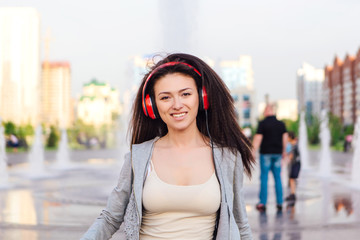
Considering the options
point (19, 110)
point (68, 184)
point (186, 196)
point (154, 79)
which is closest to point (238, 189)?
point (186, 196)

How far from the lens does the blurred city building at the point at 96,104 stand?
164 meters

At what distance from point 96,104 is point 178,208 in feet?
544

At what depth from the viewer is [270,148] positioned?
25.7 feet

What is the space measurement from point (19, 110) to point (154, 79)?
4928 inches

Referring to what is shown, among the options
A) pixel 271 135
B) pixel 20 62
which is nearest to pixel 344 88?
pixel 20 62

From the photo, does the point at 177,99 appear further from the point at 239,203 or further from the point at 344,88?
the point at 344,88

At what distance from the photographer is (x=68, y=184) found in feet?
41.0

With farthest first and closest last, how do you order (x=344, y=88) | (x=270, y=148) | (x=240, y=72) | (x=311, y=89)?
(x=311, y=89)
(x=240, y=72)
(x=344, y=88)
(x=270, y=148)

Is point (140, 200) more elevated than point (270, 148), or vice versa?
point (140, 200)

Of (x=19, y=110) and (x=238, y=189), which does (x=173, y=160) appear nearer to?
(x=238, y=189)

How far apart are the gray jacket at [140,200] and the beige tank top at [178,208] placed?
4cm

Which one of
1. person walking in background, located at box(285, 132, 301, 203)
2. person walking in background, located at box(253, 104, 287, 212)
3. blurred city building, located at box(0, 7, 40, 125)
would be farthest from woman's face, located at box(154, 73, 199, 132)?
blurred city building, located at box(0, 7, 40, 125)

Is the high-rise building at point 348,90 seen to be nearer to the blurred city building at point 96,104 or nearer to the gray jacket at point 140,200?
the blurred city building at point 96,104

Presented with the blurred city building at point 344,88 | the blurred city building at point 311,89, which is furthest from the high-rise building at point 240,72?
the blurred city building at point 344,88
